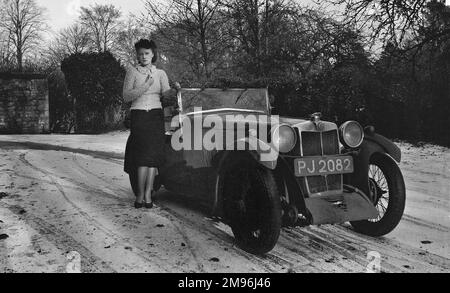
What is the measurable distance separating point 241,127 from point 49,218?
2.10 m

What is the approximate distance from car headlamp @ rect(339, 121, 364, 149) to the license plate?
7.7 inches

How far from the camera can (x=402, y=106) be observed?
33.1 ft

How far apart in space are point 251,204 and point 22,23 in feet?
135

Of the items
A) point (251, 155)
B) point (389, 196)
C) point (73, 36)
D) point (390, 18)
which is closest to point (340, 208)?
point (389, 196)

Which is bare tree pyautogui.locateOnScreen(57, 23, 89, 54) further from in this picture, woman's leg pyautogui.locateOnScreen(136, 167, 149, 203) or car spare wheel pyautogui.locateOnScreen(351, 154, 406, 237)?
car spare wheel pyautogui.locateOnScreen(351, 154, 406, 237)

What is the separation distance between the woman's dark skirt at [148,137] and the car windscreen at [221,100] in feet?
1.12

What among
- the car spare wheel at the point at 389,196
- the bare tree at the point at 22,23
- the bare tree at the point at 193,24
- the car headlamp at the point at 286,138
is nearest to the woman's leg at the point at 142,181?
the car headlamp at the point at 286,138

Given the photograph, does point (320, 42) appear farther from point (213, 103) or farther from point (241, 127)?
point (241, 127)

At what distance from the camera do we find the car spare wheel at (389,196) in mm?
3506

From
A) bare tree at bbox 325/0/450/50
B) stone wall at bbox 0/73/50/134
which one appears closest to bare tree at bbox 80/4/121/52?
stone wall at bbox 0/73/50/134

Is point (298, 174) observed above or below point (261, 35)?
below

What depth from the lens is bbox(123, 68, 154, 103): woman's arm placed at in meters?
4.23

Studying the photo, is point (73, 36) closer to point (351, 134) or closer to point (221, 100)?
point (221, 100)

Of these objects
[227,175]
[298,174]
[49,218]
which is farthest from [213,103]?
[49,218]
